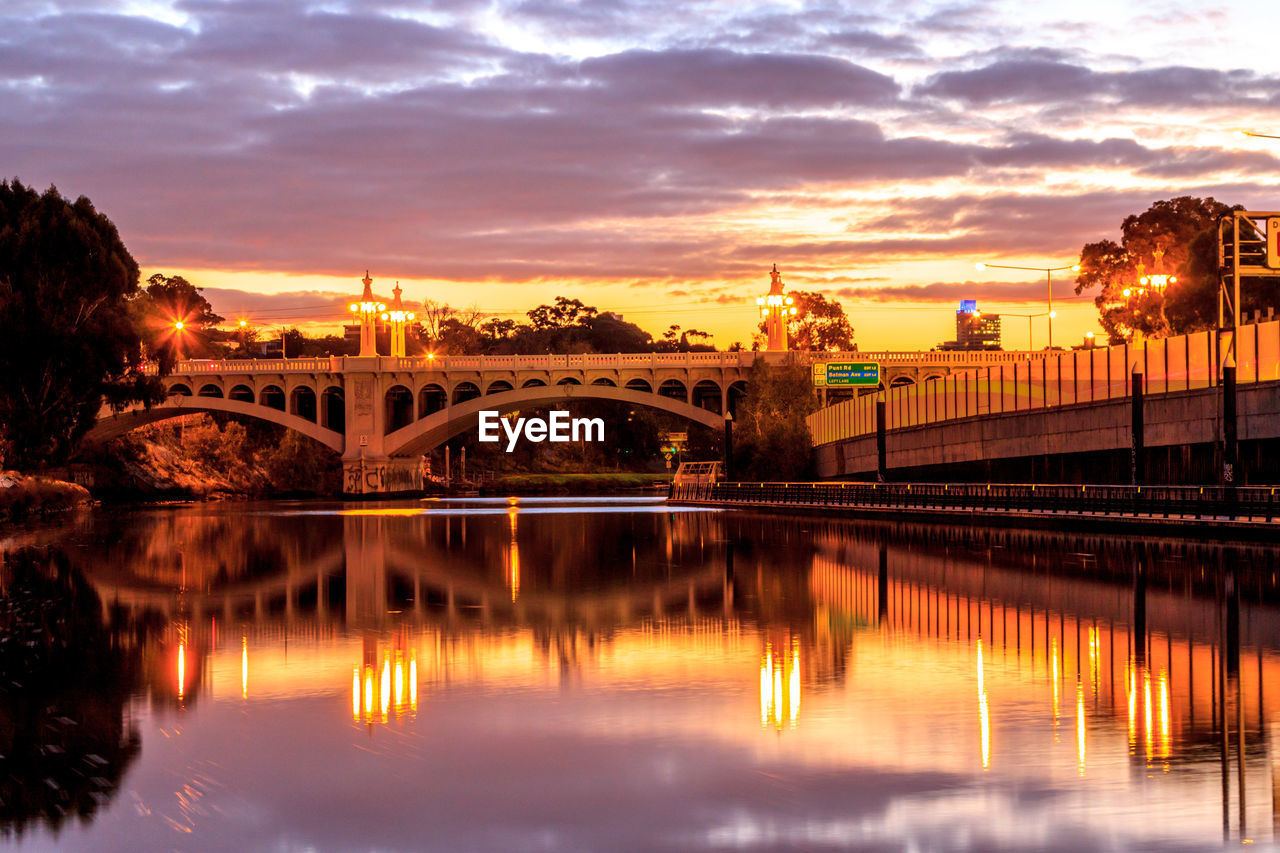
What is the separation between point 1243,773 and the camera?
984 cm

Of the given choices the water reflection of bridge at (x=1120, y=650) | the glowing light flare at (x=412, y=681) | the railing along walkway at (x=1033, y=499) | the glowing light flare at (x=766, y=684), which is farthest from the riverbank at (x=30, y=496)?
the glowing light flare at (x=766, y=684)

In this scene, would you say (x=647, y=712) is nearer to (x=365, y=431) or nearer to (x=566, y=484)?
(x=365, y=431)

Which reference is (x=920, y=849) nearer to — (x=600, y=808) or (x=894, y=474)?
(x=600, y=808)

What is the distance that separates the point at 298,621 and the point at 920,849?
13.5 m

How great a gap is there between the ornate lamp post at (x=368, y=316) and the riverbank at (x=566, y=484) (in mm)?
21255

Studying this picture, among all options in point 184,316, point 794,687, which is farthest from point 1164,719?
point 184,316

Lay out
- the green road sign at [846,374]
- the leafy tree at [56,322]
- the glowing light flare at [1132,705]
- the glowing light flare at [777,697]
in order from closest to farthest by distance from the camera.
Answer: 1. the glowing light flare at [1132,705]
2. the glowing light flare at [777,697]
3. the leafy tree at [56,322]
4. the green road sign at [846,374]

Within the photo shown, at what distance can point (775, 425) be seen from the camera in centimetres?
9175

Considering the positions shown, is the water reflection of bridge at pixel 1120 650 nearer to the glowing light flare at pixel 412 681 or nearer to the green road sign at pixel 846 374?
the glowing light flare at pixel 412 681

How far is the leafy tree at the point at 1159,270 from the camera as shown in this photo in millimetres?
89875

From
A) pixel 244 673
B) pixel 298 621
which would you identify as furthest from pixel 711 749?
pixel 298 621

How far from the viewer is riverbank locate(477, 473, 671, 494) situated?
14225cm

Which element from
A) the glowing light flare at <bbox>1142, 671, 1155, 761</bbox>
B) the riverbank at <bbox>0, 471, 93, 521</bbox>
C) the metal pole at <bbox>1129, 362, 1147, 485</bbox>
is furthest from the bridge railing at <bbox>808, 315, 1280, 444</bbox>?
the riverbank at <bbox>0, 471, 93, 521</bbox>

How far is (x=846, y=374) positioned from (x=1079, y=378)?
132ft
